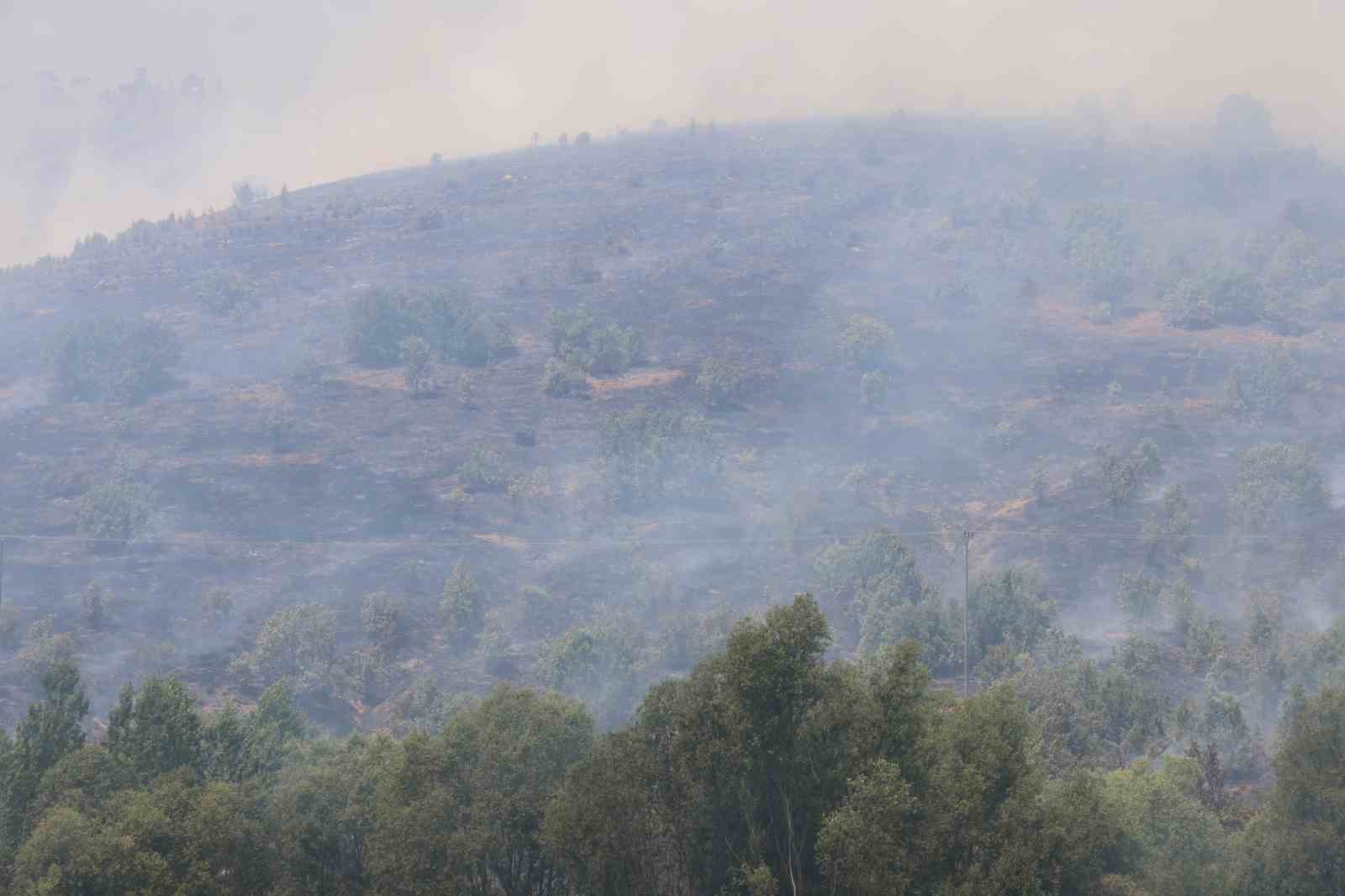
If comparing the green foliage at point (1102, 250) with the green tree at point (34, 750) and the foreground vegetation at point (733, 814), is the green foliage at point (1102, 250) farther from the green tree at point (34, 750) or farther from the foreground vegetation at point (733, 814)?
the green tree at point (34, 750)

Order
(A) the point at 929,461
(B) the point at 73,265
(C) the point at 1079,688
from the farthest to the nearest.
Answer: (B) the point at 73,265
(A) the point at 929,461
(C) the point at 1079,688

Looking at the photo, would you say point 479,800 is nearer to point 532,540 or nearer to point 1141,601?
point 1141,601

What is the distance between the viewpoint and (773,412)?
345 feet

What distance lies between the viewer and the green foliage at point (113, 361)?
358ft

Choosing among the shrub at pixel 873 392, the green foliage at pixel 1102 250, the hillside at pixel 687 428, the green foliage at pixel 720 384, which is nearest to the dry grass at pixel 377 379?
the hillside at pixel 687 428

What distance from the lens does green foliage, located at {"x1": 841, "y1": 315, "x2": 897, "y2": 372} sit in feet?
371

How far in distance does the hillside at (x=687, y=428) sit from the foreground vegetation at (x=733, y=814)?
1945 cm

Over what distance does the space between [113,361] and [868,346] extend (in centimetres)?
6262

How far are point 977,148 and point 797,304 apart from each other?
5643 centimetres

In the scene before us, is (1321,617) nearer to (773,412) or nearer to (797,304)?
(773,412)

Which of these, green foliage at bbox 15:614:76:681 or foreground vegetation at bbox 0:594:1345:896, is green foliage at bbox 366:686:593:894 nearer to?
foreground vegetation at bbox 0:594:1345:896

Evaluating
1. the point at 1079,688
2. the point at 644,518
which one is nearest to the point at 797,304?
the point at 644,518

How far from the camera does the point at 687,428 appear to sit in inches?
3831

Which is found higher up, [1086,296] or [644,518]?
[1086,296]
